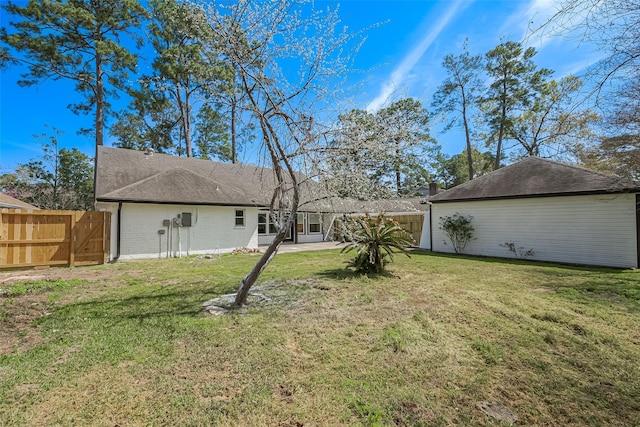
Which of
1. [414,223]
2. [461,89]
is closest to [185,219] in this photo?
[414,223]

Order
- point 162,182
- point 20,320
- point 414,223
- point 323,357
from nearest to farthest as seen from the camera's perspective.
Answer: point 323,357 < point 20,320 < point 162,182 < point 414,223

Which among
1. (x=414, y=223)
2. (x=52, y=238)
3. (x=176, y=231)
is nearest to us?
(x=52, y=238)

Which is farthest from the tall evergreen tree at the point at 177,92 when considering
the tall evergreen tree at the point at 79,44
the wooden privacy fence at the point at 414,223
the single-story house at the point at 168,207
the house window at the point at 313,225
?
the wooden privacy fence at the point at 414,223

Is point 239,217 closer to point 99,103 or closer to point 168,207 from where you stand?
point 168,207

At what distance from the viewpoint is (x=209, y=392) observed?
2449mm

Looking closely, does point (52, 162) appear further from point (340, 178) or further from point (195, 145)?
point (340, 178)

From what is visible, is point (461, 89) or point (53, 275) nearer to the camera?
point (53, 275)

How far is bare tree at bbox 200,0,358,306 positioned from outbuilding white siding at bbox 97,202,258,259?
8309 millimetres

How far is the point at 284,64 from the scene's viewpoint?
4621mm

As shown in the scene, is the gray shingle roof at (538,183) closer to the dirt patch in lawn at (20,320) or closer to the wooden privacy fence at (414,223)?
the wooden privacy fence at (414,223)

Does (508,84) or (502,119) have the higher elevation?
(508,84)

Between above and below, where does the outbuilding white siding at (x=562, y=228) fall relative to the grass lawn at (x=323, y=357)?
above

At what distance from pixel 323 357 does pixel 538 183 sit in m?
11.7

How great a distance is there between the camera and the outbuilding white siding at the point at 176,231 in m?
10.7
